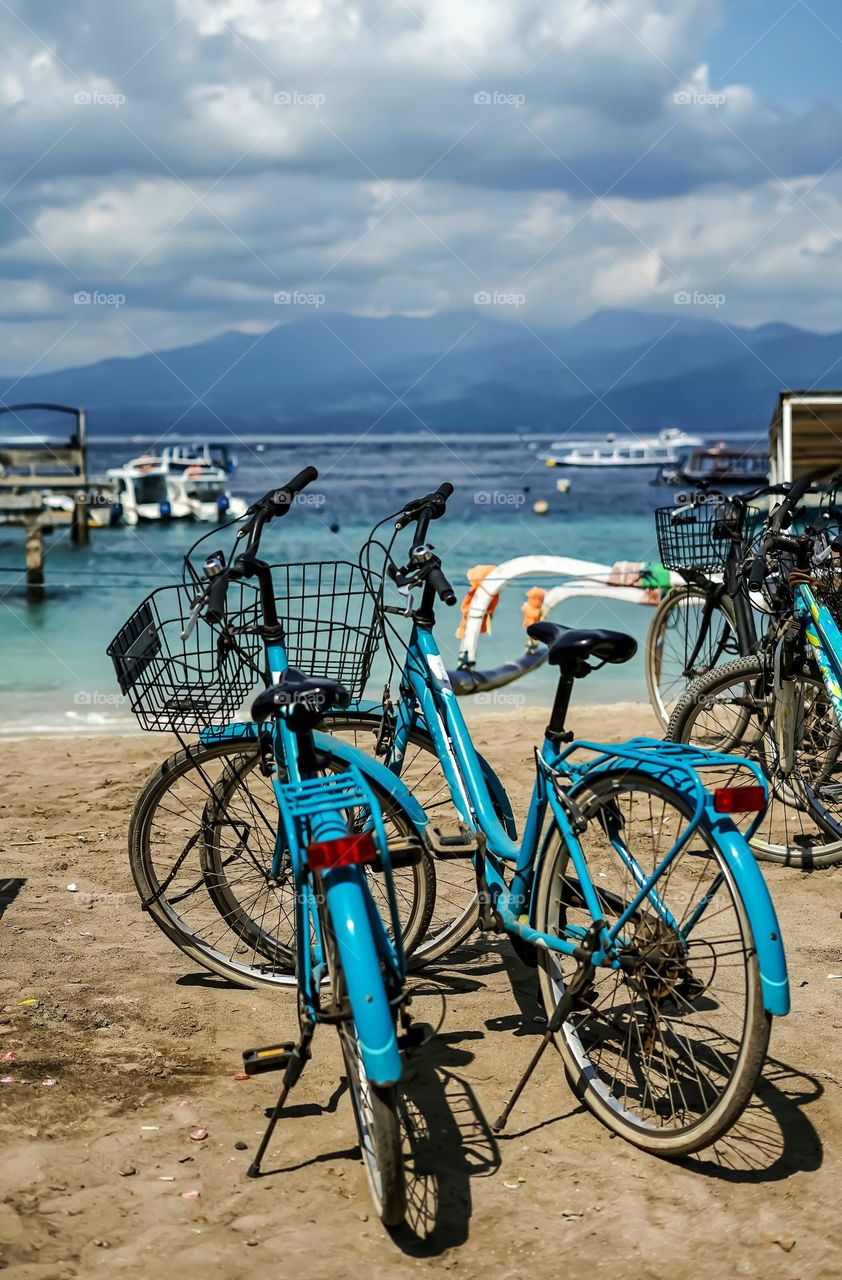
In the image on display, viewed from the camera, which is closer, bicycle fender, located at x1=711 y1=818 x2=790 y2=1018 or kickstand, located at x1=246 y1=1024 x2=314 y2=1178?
bicycle fender, located at x1=711 y1=818 x2=790 y2=1018

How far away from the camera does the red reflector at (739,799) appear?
2881mm

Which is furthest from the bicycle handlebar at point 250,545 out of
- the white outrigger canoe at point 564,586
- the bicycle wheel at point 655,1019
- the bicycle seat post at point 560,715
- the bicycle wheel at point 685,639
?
the white outrigger canoe at point 564,586

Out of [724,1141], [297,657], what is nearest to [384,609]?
[297,657]

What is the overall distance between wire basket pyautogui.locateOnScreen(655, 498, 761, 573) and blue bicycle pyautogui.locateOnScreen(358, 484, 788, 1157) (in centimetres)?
245

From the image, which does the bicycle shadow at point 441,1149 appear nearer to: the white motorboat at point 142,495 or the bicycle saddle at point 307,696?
the bicycle saddle at point 307,696

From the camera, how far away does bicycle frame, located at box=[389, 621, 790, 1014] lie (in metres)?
2.82

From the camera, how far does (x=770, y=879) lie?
505 cm

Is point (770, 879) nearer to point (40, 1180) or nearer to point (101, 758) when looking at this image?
point (40, 1180)

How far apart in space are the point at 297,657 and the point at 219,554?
584 mm

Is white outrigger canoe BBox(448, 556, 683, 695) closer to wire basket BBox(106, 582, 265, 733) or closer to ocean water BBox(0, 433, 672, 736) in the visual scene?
ocean water BBox(0, 433, 672, 736)

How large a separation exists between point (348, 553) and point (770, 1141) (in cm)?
2521

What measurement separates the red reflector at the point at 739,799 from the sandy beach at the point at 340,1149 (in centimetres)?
83

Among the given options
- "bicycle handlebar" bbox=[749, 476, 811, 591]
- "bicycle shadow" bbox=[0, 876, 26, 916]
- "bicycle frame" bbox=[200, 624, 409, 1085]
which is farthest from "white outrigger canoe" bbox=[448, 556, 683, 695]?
"bicycle frame" bbox=[200, 624, 409, 1085]

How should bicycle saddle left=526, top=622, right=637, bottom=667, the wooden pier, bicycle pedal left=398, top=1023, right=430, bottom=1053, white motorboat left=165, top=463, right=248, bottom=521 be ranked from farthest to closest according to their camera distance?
white motorboat left=165, top=463, right=248, bottom=521, the wooden pier, bicycle saddle left=526, top=622, right=637, bottom=667, bicycle pedal left=398, top=1023, right=430, bottom=1053
